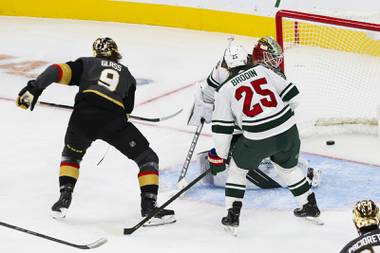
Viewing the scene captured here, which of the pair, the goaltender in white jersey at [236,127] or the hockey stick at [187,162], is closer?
the goaltender in white jersey at [236,127]

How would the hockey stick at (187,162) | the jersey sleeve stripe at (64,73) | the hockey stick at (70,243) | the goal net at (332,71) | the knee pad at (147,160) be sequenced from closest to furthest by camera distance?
the hockey stick at (70,243)
the jersey sleeve stripe at (64,73)
the knee pad at (147,160)
the hockey stick at (187,162)
the goal net at (332,71)

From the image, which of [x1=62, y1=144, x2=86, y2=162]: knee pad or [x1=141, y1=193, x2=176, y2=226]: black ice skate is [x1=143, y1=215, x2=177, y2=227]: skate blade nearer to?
[x1=141, y1=193, x2=176, y2=226]: black ice skate

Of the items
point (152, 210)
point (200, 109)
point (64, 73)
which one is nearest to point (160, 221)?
point (152, 210)

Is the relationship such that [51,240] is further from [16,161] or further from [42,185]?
[16,161]

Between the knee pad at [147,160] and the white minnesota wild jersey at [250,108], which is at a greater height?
the white minnesota wild jersey at [250,108]

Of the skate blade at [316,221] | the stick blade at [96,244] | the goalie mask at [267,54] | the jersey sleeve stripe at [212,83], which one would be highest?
the goalie mask at [267,54]

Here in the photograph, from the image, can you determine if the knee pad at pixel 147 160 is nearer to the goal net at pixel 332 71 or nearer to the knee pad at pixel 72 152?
the knee pad at pixel 72 152

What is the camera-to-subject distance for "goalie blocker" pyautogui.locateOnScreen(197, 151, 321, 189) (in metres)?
5.07

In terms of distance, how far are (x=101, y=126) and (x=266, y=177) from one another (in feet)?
3.36

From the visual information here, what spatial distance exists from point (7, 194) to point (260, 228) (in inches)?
58.1

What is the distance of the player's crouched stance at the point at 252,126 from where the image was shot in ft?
14.4

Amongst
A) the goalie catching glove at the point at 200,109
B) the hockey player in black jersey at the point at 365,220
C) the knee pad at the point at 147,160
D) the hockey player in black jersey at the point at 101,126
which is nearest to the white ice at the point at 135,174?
the hockey player in black jersey at the point at 101,126

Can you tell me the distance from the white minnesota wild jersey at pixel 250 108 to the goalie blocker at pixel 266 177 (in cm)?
66

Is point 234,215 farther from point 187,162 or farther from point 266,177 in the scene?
point 187,162
